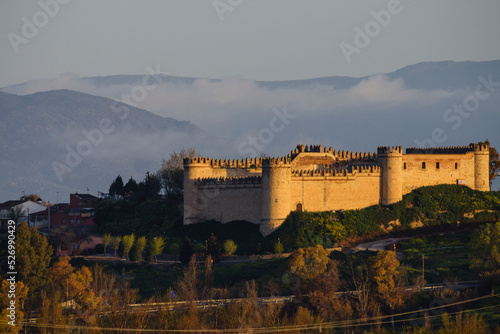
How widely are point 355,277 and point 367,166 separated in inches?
728

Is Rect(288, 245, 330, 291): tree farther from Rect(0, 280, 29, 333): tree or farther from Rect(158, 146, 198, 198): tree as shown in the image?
Rect(158, 146, 198, 198): tree

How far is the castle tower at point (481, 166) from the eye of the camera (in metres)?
74.2

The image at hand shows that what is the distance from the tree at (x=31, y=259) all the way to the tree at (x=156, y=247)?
33.9 ft

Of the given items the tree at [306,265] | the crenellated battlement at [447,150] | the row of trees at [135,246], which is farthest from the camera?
the crenellated battlement at [447,150]

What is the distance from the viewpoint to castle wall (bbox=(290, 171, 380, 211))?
68000mm

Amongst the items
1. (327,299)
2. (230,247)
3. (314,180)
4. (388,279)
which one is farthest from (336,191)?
(327,299)

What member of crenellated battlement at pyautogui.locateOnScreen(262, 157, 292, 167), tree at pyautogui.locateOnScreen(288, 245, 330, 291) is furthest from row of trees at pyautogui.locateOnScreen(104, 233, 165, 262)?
tree at pyautogui.locateOnScreen(288, 245, 330, 291)

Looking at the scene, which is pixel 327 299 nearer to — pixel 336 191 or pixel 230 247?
pixel 230 247

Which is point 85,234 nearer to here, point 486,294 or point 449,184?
point 449,184

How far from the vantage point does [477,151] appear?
2916 inches

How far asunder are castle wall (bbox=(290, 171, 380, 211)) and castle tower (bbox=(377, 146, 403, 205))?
0.62 metres

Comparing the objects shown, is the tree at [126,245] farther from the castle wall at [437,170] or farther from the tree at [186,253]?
the castle wall at [437,170]

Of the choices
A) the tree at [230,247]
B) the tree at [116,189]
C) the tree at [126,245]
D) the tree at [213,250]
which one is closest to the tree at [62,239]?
the tree at [126,245]

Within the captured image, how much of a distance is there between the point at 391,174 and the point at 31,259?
3185 cm
